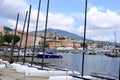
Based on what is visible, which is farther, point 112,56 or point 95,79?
point 112,56

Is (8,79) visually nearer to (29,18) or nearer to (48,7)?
(48,7)

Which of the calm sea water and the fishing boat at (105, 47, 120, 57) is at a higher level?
the fishing boat at (105, 47, 120, 57)

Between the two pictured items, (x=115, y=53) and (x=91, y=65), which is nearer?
(x=91, y=65)

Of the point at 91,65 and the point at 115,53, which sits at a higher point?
the point at 115,53

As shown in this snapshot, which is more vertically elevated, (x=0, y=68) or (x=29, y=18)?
(x=29, y=18)

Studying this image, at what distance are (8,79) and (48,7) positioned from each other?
42.7 feet

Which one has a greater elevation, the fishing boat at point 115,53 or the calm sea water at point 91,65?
the fishing boat at point 115,53

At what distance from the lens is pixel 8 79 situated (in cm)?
2247

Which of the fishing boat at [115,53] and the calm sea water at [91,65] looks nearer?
the calm sea water at [91,65]

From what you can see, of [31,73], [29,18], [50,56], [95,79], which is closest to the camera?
[95,79]

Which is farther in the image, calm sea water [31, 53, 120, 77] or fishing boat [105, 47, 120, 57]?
fishing boat [105, 47, 120, 57]

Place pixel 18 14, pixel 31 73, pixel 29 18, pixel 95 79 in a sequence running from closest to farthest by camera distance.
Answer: pixel 95 79 → pixel 31 73 → pixel 29 18 → pixel 18 14

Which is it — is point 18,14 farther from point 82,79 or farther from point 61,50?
point 61,50

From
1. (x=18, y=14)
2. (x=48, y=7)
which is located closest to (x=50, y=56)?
(x=18, y=14)
